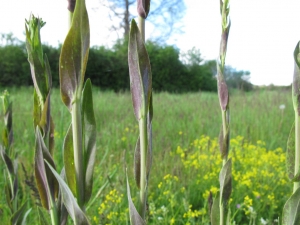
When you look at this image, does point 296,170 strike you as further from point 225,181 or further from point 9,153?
point 9,153

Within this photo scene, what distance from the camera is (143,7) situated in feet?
0.85

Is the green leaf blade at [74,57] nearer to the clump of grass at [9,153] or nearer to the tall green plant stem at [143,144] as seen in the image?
the tall green plant stem at [143,144]

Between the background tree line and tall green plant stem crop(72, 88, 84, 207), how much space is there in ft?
22.4

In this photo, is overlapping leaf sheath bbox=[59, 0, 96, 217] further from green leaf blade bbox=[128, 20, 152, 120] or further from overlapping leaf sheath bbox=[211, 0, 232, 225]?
overlapping leaf sheath bbox=[211, 0, 232, 225]

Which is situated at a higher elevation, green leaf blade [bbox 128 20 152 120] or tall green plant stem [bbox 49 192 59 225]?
green leaf blade [bbox 128 20 152 120]

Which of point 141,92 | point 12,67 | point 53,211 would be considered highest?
point 12,67

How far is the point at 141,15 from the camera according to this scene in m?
0.26

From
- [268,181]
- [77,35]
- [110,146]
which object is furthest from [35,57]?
[110,146]

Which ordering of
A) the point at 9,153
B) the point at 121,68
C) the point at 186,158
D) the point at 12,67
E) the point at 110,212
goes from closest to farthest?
the point at 9,153 < the point at 110,212 < the point at 186,158 < the point at 12,67 < the point at 121,68

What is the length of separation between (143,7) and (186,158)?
72.9 inches

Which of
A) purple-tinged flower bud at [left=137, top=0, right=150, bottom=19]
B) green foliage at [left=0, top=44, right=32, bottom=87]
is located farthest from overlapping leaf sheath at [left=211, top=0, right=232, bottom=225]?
green foliage at [left=0, top=44, right=32, bottom=87]

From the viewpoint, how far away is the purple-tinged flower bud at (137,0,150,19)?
258 mm

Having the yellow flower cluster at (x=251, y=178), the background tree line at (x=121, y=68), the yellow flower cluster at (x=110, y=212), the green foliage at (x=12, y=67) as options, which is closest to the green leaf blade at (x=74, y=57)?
the yellow flower cluster at (x=110, y=212)

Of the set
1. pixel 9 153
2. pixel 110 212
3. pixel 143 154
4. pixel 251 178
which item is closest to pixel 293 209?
pixel 143 154
